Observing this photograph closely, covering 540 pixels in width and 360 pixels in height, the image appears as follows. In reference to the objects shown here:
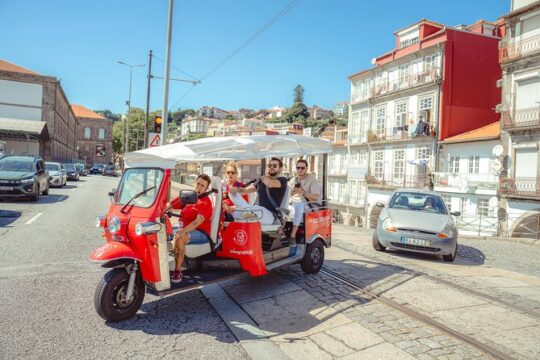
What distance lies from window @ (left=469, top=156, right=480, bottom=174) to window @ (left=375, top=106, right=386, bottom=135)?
35.0ft

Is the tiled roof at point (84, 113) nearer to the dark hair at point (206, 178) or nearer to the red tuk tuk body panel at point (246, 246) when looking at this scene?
the dark hair at point (206, 178)

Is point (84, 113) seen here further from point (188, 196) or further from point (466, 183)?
point (188, 196)

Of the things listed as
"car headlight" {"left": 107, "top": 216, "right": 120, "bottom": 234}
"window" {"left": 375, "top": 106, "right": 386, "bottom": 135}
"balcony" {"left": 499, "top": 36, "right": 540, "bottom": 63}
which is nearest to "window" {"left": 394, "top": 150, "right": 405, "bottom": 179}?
"window" {"left": 375, "top": 106, "right": 386, "bottom": 135}

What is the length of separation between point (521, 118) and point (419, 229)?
20.9 m

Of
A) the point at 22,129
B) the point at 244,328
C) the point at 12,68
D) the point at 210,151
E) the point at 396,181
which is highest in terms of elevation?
the point at 12,68

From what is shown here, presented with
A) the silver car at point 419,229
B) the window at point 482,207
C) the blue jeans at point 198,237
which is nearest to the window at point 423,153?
the window at point 482,207

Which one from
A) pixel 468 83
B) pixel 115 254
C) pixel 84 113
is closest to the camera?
pixel 115 254

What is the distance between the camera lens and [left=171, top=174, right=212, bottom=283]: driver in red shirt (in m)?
5.00

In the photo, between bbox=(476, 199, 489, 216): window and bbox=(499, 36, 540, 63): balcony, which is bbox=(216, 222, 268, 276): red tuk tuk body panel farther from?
bbox=(476, 199, 489, 216): window

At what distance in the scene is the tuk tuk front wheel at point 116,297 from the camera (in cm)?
439

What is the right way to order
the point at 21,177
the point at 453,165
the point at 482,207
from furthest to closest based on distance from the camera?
the point at 453,165 < the point at 482,207 < the point at 21,177

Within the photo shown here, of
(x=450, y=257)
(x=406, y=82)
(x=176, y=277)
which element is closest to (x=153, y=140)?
(x=450, y=257)

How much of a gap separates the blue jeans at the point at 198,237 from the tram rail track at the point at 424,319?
2474mm

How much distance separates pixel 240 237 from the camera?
5551 millimetres
